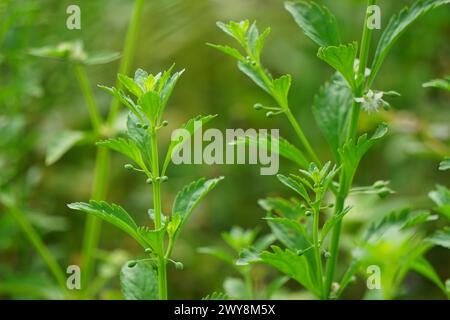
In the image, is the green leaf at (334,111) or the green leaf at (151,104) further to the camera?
the green leaf at (334,111)

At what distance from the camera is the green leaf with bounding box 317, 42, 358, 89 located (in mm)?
604

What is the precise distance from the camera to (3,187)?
1025mm

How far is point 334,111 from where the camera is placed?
28.7 inches

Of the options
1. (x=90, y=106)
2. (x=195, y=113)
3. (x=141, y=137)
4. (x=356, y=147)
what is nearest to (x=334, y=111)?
(x=356, y=147)

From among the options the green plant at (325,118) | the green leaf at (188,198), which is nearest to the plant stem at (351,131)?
the green plant at (325,118)

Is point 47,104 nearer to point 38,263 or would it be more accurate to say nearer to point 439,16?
point 38,263

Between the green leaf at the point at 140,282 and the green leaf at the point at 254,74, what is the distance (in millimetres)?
220

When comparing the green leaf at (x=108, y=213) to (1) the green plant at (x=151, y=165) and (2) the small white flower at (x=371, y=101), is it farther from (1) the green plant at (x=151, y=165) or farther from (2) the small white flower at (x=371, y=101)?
(2) the small white flower at (x=371, y=101)

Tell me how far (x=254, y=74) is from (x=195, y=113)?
0.91 meters

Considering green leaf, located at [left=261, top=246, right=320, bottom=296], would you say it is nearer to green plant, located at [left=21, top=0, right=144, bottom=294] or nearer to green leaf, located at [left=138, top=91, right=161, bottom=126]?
green leaf, located at [left=138, top=91, right=161, bottom=126]

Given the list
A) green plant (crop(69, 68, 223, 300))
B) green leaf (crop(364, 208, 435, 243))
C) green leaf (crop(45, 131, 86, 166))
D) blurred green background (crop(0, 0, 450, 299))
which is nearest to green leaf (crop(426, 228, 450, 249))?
green leaf (crop(364, 208, 435, 243))

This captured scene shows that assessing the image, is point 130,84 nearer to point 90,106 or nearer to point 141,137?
point 141,137

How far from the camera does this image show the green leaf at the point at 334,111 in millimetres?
711

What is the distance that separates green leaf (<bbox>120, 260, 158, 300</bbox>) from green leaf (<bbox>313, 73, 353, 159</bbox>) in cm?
24
